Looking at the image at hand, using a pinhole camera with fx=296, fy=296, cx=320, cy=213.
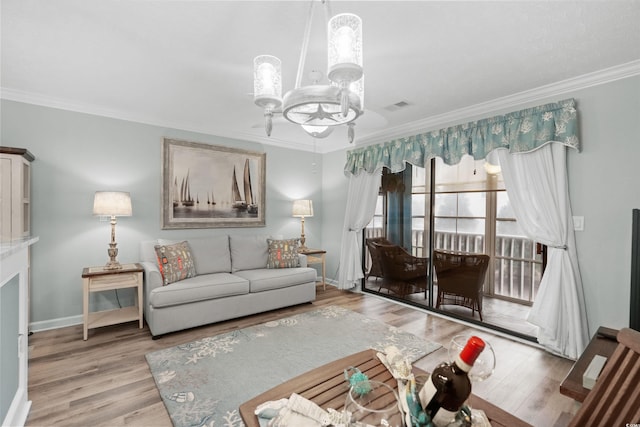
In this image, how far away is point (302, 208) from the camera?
4.87 meters

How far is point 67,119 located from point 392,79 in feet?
11.7

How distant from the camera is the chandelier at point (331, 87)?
1.29 meters

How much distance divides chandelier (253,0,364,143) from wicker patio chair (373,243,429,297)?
2.83 metres

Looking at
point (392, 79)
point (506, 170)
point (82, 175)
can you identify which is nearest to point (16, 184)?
point (82, 175)

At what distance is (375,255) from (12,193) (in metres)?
4.27

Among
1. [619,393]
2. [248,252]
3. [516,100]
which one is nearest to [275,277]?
[248,252]

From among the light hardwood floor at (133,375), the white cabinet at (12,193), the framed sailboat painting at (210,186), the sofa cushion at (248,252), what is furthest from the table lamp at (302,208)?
the white cabinet at (12,193)

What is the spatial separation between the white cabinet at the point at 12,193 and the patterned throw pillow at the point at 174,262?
118 cm

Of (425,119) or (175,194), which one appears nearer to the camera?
(425,119)

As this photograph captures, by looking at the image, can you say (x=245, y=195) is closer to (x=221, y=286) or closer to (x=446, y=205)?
(x=221, y=286)

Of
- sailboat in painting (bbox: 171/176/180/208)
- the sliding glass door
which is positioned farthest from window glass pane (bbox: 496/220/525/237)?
sailboat in painting (bbox: 171/176/180/208)

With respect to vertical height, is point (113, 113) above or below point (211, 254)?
above

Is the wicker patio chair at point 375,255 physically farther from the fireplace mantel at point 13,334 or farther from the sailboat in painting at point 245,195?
the fireplace mantel at point 13,334

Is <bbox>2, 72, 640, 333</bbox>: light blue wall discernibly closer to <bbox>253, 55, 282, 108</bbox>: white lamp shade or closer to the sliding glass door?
the sliding glass door
